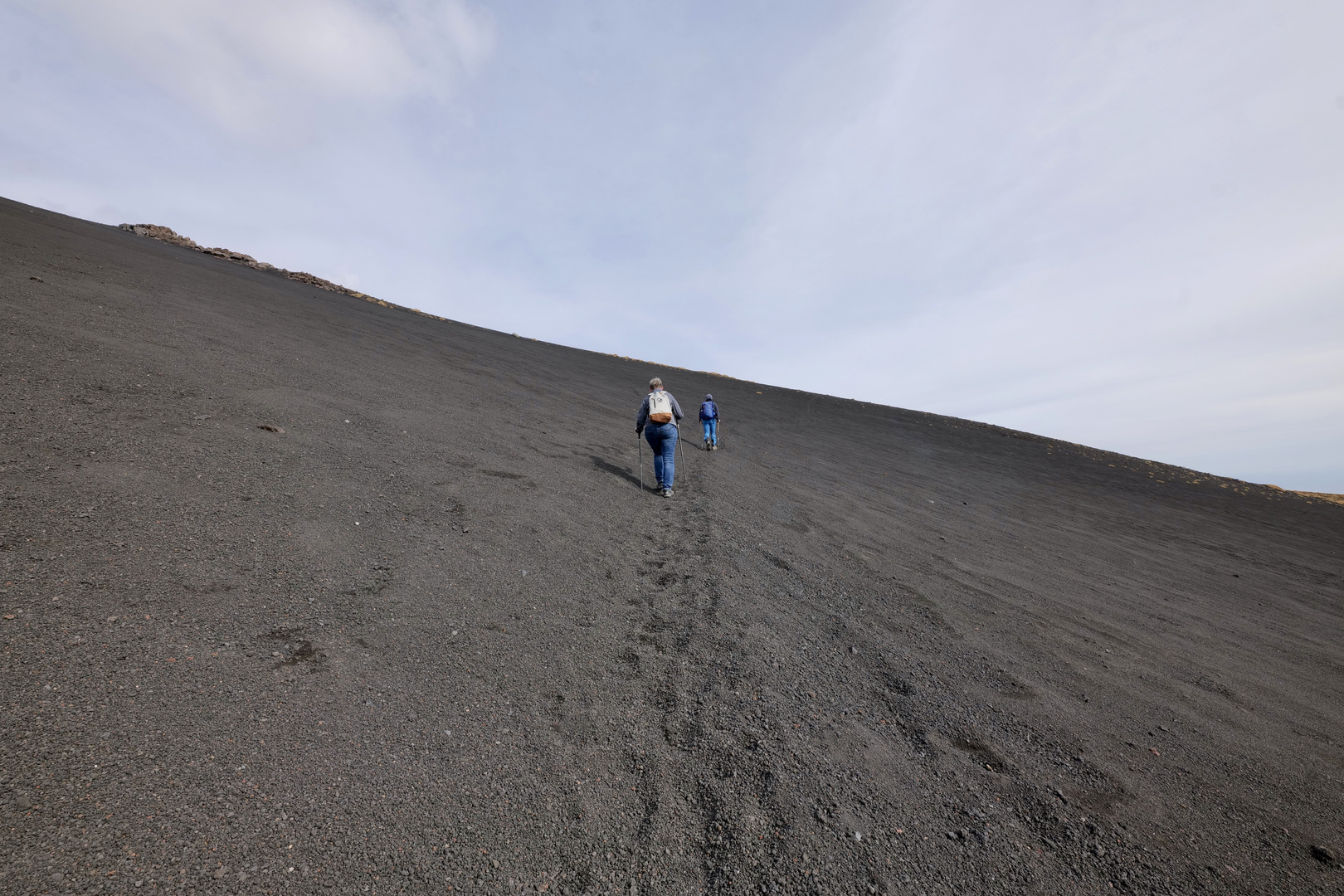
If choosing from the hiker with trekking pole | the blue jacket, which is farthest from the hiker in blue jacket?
the hiker with trekking pole

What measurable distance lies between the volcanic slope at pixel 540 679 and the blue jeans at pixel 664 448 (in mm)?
589

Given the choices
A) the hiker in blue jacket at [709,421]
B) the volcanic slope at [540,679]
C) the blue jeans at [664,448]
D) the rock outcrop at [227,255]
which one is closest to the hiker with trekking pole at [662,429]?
the blue jeans at [664,448]

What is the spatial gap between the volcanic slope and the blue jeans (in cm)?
59

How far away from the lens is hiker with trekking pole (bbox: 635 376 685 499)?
8.57 m

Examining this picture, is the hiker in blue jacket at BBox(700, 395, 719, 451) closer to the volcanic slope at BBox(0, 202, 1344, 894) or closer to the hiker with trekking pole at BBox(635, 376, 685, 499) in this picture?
the hiker with trekking pole at BBox(635, 376, 685, 499)

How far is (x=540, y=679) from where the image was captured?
355 centimetres

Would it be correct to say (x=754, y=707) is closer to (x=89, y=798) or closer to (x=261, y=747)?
(x=261, y=747)

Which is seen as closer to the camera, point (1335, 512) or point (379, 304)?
point (1335, 512)

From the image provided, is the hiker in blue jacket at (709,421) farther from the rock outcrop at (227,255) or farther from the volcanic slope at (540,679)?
→ the rock outcrop at (227,255)

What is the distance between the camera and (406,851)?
2229mm

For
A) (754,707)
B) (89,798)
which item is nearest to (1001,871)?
(754,707)

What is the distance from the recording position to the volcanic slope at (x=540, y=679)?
232 cm

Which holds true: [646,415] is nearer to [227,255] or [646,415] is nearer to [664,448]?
[664,448]

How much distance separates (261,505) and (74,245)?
16.6 m
